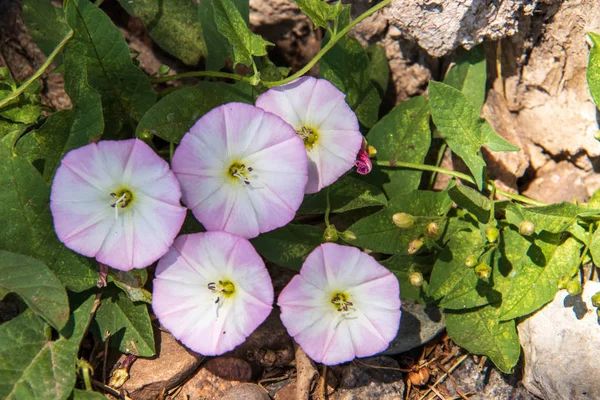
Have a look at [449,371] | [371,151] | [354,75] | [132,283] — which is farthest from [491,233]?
[132,283]

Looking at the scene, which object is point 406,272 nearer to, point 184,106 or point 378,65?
point 378,65

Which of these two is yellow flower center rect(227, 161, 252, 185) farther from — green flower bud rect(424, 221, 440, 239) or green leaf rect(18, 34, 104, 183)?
green flower bud rect(424, 221, 440, 239)

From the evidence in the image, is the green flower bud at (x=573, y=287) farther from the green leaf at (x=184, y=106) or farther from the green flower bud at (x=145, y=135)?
the green flower bud at (x=145, y=135)

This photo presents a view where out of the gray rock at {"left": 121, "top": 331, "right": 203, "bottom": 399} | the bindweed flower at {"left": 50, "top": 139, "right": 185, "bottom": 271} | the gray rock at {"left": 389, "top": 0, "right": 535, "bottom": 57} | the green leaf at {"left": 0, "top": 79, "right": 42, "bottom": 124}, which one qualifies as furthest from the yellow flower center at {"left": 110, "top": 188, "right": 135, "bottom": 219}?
the gray rock at {"left": 389, "top": 0, "right": 535, "bottom": 57}

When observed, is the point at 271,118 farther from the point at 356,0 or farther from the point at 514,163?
the point at 514,163

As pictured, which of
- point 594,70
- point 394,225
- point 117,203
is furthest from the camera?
point 394,225
